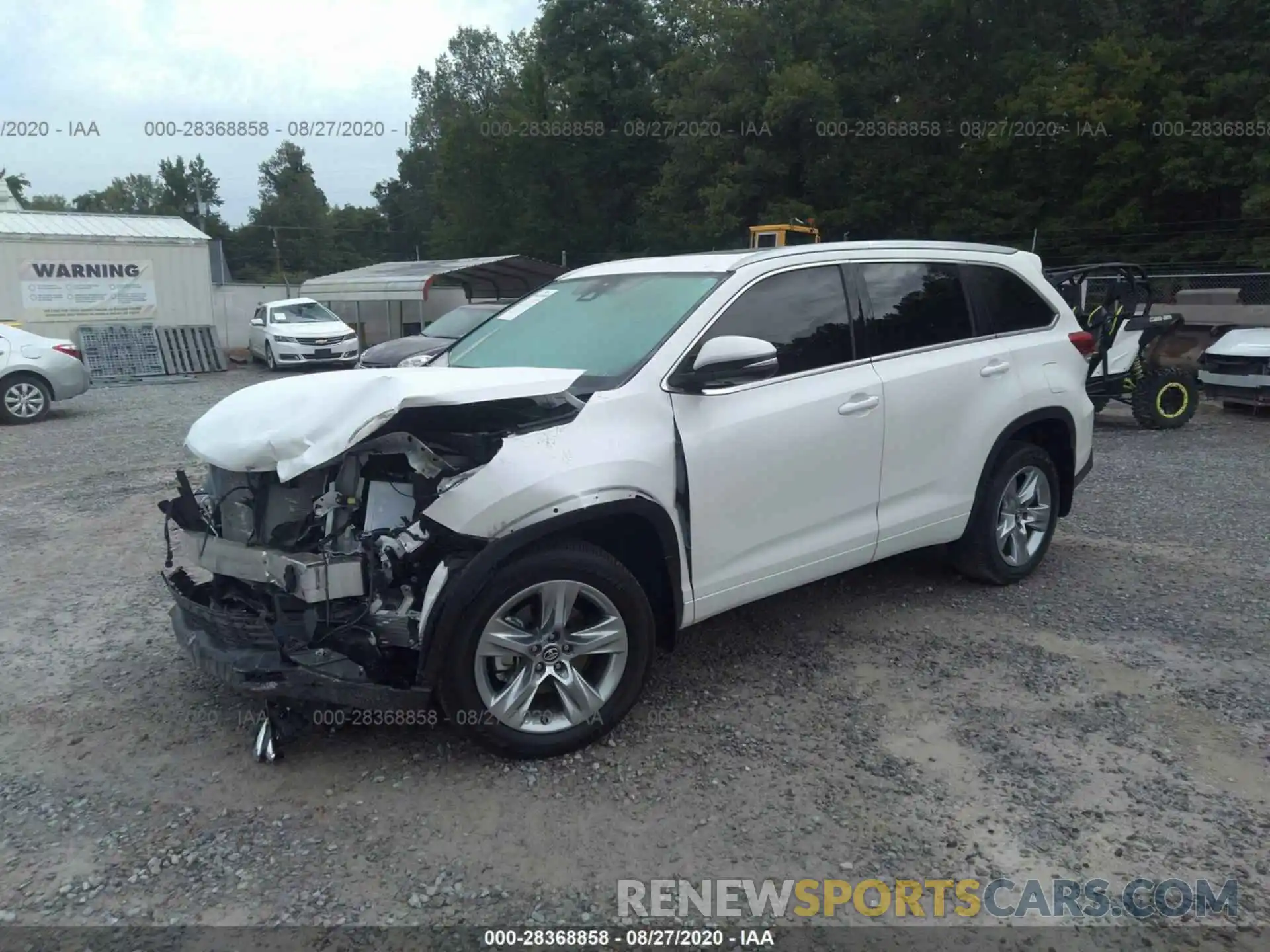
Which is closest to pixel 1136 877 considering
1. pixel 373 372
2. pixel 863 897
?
pixel 863 897

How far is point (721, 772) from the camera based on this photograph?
3.44 meters

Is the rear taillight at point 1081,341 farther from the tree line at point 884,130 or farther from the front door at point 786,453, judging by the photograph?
the tree line at point 884,130

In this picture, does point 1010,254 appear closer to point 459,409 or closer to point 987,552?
point 987,552

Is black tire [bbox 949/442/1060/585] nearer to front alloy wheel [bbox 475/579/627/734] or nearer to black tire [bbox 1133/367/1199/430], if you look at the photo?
front alloy wheel [bbox 475/579/627/734]

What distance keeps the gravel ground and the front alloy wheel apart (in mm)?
201

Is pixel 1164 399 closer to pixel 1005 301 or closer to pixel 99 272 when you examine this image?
pixel 1005 301

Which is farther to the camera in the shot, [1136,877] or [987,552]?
[987,552]

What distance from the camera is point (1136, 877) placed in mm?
2861

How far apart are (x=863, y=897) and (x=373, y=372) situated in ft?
7.95

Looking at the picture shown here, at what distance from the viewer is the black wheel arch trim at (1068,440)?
4.94m

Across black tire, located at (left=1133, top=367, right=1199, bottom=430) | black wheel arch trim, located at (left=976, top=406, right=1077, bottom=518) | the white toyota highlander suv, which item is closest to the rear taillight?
black wheel arch trim, located at (left=976, top=406, right=1077, bottom=518)

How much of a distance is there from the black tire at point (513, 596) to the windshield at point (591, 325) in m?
0.75

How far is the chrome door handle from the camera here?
165 inches

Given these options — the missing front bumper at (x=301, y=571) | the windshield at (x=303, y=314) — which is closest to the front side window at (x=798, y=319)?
the missing front bumper at (x=301, y=571)
